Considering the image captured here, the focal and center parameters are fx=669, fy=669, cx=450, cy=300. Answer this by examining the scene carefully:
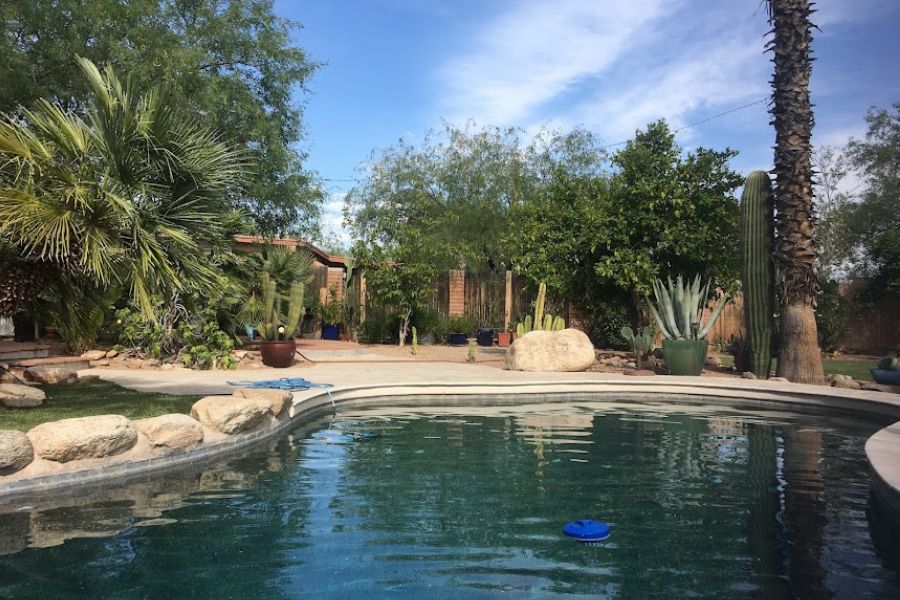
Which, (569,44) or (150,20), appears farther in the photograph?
(569,44)

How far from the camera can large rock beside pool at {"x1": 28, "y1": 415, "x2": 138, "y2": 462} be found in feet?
16.2

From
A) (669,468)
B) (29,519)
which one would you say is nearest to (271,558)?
(29,519)

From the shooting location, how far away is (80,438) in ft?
16.5

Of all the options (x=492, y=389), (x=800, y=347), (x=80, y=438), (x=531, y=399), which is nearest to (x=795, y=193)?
(x=800, y=347)

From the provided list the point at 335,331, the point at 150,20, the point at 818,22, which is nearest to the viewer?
the point at 818,22

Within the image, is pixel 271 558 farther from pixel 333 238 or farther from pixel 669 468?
pixel 333 238

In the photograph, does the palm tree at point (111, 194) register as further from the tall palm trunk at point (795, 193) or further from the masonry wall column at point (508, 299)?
the masonry wall column at point (508, 299)

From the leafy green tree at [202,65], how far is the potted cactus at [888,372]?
1141cm

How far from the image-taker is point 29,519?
Result: 4.30 m

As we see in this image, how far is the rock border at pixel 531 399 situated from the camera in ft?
17.7

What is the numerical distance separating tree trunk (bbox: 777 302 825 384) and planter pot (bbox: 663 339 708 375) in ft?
4.42

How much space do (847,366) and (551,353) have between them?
287 inches

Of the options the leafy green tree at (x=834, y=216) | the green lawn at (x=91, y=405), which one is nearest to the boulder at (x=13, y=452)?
the green lawn at (x=91, y=405)

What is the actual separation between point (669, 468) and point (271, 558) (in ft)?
12.0
